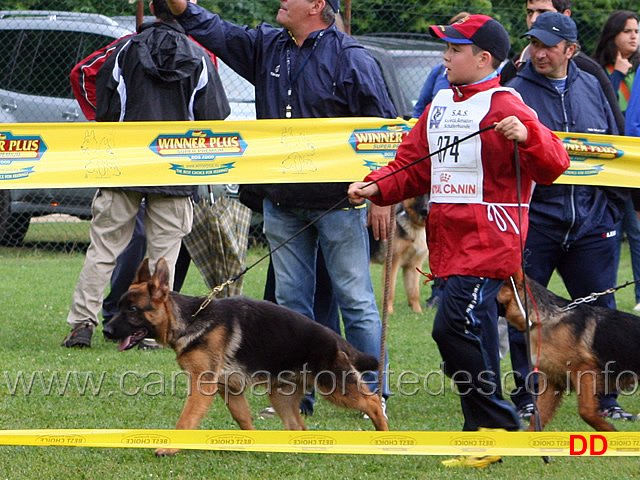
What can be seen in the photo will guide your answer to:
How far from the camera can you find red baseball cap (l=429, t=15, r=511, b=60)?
415 centimetres

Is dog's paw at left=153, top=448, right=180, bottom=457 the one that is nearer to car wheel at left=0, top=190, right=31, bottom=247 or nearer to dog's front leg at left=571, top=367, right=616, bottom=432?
dog's front leg at left=571, top=367, right=616, bottom=432

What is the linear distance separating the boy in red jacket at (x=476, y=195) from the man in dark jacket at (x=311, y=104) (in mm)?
980

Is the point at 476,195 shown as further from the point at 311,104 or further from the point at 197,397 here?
the point at 197,397

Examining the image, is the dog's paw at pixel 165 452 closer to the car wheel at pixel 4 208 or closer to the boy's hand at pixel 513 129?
the boy's hand at pixel 513 129

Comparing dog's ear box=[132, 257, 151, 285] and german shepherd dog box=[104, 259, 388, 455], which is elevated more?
dog's ear box=[132, 257, 151, 285]

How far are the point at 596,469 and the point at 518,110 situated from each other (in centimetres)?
172

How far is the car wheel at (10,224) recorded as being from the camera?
10797 millimetres

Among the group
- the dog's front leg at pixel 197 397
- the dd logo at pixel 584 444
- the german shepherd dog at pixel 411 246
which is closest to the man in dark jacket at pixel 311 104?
the dog's front leg at pixel 197 397

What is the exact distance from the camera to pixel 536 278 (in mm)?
5352

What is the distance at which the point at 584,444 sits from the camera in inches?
163

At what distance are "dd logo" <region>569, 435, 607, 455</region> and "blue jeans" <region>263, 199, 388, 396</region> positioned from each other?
1315 millimetres

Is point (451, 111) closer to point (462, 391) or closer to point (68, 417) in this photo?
point (462, 391)

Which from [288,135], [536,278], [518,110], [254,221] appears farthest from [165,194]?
[254,221]

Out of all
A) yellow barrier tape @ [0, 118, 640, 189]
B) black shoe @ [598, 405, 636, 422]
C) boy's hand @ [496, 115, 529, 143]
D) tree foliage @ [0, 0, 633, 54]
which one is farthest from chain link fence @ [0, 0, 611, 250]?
boy's hand @ [496, 115, 529, 143]
